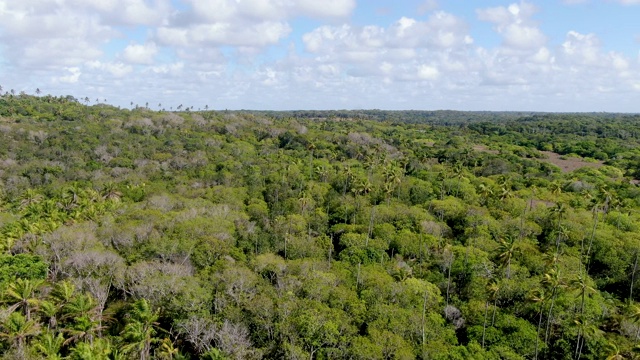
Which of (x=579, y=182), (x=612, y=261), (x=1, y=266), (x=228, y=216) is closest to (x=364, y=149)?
(x=579, y=182)

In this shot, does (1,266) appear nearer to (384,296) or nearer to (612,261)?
(384,296)

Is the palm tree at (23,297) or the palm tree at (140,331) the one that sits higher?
the palm tree at (23,297)

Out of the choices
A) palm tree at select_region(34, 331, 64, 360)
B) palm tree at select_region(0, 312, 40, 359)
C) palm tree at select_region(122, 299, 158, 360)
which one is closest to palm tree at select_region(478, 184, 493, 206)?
palm tree at select_region(122, 299, 158, 360)

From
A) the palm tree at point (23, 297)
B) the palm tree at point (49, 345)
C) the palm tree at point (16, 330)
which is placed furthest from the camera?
the palm tree at point (23, 297)

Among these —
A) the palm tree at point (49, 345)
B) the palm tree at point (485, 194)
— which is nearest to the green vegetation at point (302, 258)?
the palm tree at point (49, 345)

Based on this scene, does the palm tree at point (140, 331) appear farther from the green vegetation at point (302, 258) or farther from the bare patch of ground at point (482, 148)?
the bare patch of ground at point (482, 148)

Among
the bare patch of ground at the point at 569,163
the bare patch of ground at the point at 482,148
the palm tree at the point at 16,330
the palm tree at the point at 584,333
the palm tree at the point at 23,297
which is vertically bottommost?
the palm tree at the point at 584,333

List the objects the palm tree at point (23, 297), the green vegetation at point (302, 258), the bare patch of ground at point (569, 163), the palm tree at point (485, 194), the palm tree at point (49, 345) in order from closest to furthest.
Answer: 1. the palm tree at point (49, 345)
2. the palm tree at point (23, 297)
3. the green vegetation at point (302, 258)
4. the palm tree at point (485, 194)
5. the bare patch of ground at point (569, 163)
